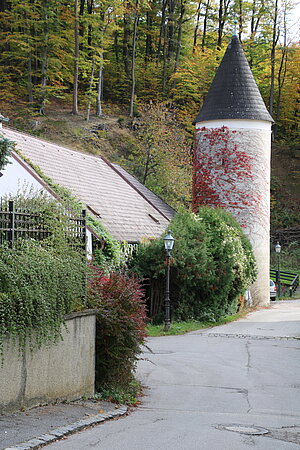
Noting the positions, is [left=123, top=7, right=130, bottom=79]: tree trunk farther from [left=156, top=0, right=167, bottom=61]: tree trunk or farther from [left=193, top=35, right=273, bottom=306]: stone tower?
[left=193, top=35, right=273, bottom=306]: stone tower

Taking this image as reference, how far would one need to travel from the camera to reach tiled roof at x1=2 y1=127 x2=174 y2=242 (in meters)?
23.1

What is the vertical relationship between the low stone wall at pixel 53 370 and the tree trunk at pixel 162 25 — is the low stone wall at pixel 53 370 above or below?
below

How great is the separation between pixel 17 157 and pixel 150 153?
17748mm

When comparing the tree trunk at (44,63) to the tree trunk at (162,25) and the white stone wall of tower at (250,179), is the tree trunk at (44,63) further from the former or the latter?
the white stone wall of tower at (250,179)

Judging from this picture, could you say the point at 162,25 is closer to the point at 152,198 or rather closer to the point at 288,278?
the point at 288,278

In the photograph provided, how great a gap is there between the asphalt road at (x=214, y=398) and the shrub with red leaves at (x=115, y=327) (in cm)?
63

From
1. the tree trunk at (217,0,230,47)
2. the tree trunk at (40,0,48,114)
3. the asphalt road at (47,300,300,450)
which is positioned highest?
the tree trunk at (217,0,230,47)

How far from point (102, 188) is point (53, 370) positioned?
698 inches

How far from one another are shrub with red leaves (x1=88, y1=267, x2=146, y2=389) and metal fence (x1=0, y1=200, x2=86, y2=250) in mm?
724

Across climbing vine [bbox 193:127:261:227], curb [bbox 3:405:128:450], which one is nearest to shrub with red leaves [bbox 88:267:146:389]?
curb [bbox 3:405:128:450]

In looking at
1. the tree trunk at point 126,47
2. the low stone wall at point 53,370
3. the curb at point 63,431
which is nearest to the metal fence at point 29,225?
the low stone wall at point 53,370

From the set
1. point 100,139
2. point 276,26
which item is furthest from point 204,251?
point 276,26

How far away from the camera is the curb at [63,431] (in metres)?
6.62

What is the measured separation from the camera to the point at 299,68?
2067 inches
